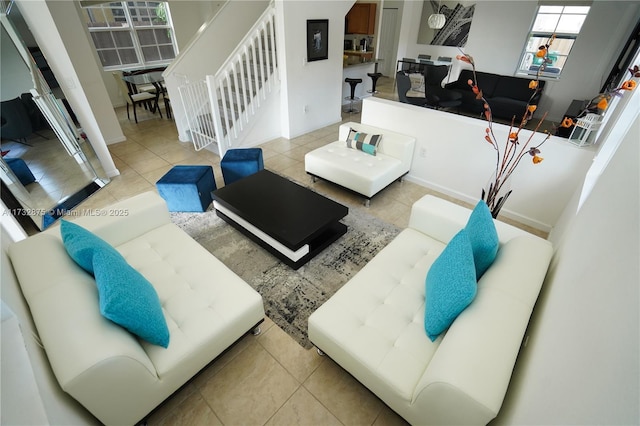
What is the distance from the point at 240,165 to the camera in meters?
3.14

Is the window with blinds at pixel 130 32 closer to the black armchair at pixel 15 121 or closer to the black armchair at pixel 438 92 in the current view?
the black armchair at pixel 15 121

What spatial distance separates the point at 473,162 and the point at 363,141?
1.18m

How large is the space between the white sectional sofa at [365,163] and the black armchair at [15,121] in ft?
8.78

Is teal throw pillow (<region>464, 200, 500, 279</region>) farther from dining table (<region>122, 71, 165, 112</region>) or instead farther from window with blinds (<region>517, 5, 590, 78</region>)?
dining table (<region>122, 71, 165, 112</region>)

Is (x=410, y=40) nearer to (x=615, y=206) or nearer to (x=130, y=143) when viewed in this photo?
(x=130, y=143)

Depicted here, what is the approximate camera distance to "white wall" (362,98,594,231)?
2.49 meters

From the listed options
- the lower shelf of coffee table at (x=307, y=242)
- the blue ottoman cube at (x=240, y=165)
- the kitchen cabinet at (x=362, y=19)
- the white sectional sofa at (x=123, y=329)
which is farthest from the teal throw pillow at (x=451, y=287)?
the kitchen cabinet at (x=362, y=19)

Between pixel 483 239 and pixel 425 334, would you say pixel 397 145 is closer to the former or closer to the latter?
pixel 483 239

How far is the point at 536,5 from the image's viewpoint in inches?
220

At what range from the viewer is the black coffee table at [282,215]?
2.22 meters

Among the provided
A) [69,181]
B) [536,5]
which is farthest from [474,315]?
[536,5]

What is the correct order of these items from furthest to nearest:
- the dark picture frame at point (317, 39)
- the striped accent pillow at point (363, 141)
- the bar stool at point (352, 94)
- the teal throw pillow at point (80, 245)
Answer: the bar stool at point (352, 94), the dark picture frame at point (317, 39), the striped accent pillow at point (363, 141), the teal throw pillow at point (80, 245)

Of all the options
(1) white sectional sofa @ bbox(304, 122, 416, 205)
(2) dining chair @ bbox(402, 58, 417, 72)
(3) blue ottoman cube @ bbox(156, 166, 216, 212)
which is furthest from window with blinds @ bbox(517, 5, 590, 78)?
(3) blue ottoman cube @ bbox(156, 166, 216, 212)

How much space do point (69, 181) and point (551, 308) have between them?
168 inches
